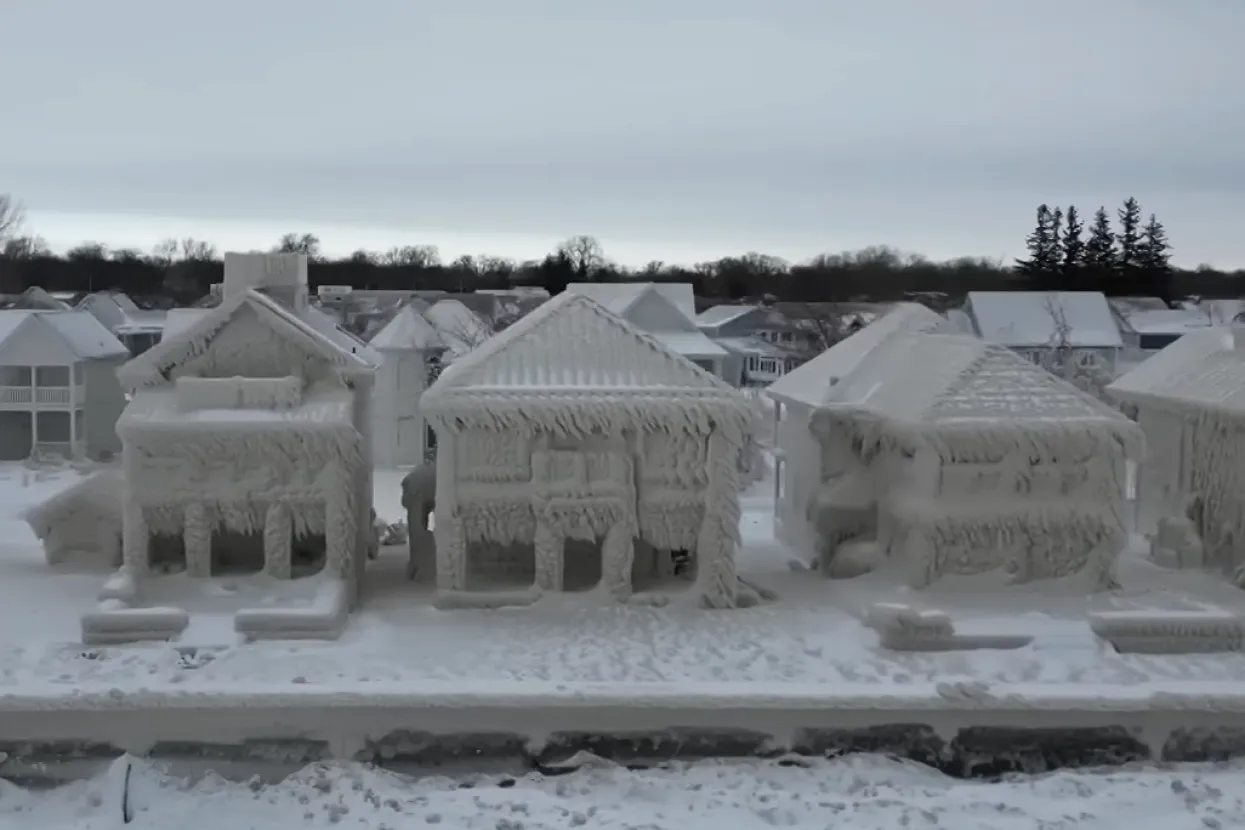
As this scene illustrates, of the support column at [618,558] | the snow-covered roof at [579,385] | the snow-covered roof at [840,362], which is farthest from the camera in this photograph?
the snow-covered roof at [840,362]

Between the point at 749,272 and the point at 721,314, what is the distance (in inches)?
153

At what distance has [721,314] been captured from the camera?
1913 inches

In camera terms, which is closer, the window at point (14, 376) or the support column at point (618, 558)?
the support column at point (618, 558)

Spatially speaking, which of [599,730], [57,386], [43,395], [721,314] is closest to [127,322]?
[57,386]

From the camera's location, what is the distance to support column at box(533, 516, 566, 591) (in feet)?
59.6

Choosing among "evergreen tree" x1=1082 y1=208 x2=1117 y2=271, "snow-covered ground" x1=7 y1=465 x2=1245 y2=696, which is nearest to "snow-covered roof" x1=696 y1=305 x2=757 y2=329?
"evergreen tree" x1=1082 y1=208 x2=1117 y2=271

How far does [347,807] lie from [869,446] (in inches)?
428

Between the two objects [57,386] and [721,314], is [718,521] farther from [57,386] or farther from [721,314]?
[721,314]

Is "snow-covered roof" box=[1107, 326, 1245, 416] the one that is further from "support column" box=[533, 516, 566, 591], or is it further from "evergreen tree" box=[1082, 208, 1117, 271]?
"evergreen tree" box=[1082, 208, 1117, 271]

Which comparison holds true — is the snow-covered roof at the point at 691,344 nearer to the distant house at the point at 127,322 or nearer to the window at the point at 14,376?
the distant house at the point at 127,322

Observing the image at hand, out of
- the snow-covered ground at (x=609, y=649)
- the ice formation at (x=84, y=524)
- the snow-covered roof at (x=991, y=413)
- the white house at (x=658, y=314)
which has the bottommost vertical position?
the snow-covered ground at (x=609, y=649)

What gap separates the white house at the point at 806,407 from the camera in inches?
861

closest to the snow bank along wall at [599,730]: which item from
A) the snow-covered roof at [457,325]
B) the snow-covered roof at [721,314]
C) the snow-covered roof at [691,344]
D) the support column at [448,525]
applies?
the support column at [448,525]

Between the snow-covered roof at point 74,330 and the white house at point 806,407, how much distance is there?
2314 centimetres
